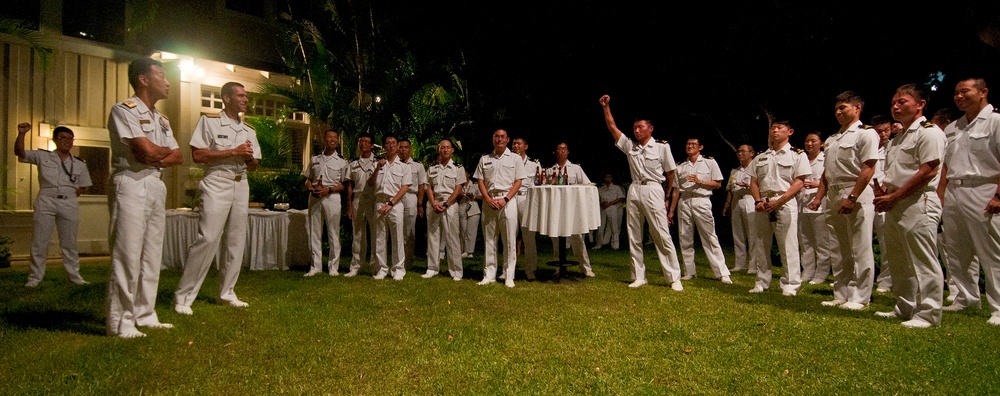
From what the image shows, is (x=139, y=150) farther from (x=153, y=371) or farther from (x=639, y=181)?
(x=639, y=181)

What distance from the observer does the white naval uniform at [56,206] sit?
292 inches

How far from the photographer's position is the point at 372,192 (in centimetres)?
855

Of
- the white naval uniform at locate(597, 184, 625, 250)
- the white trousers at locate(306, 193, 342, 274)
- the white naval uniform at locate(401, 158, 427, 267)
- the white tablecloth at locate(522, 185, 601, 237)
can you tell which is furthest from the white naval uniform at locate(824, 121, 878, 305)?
the white naval uniform at locate(597, 184, 625, 250)

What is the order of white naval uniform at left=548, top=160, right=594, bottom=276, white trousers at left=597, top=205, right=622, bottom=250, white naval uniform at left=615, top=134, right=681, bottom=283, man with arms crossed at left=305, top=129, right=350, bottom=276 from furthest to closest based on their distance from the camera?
white trousers at left=597, top=205, right=622, bottom=250 < white naval uniform at left=548, top=160, right=594, bottom=276 < man with arms crossed at left=305, top=129, right=350, bottom=276 < white naval uniform at left=615, top=134, right=681, bottom=283

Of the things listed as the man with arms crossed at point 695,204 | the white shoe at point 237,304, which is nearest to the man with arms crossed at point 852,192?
the man with arms crossed at point 695,204

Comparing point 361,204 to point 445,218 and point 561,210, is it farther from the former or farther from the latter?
point 561,210

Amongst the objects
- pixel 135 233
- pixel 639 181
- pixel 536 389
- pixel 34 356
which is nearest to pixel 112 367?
pixel 34 356

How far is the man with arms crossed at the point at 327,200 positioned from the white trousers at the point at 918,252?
21.6 ft

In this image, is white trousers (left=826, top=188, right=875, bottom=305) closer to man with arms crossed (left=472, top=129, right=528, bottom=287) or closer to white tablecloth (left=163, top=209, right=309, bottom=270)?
man with arms crossed (left=472, top=129, right=528, bottom=287)

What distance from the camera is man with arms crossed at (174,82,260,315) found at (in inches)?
206

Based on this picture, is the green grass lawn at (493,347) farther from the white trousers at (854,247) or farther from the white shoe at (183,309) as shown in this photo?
the white trousers at (854,247)

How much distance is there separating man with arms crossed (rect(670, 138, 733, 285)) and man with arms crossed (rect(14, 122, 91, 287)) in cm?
802

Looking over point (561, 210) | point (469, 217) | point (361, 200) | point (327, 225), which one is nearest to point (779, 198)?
point (561, 210)

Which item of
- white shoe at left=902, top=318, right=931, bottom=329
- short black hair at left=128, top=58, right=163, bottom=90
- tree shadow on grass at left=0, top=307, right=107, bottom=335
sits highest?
short black hair at left=128, top=58, right=163, bottom=90
